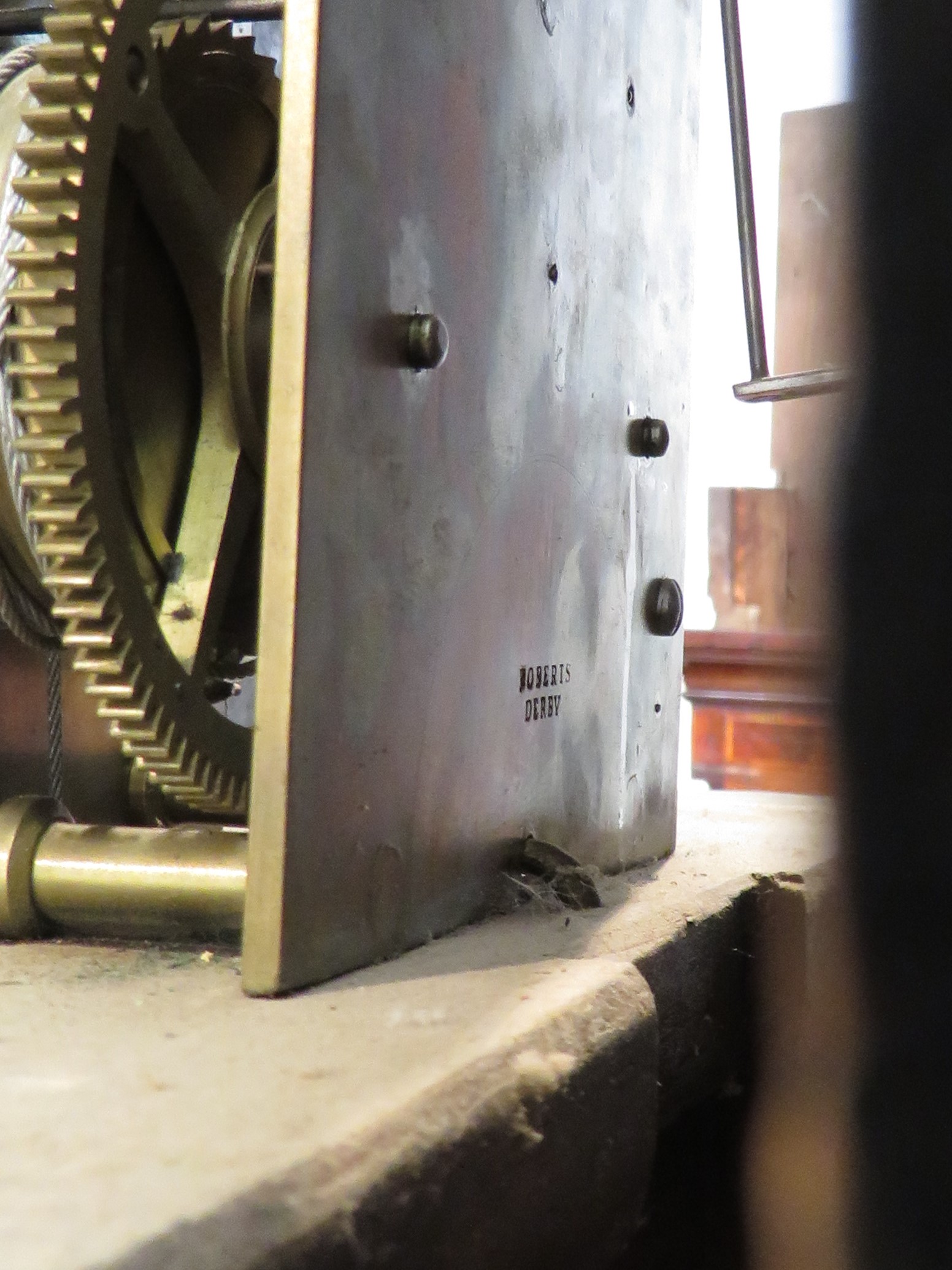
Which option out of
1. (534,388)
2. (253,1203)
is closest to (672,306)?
(534,388)

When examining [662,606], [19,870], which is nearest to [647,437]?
[662,606]

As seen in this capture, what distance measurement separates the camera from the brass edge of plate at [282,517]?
818 mm

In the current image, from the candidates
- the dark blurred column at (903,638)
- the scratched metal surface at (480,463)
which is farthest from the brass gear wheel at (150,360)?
the dark blurred column at (903,638)

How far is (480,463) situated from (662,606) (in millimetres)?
468

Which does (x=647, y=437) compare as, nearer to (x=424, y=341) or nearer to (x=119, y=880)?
(x=424, y=341)

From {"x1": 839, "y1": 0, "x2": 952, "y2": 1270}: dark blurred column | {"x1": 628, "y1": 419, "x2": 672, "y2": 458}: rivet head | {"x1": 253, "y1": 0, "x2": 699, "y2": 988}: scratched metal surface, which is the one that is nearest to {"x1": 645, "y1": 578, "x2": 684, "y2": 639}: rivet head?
{"x1": 253, "y1": 0, "x2": 699, "y2": 988}: scratched metal surface

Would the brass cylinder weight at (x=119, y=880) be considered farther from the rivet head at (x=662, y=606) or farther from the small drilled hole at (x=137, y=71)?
the rivet head at (x=662, y=606)

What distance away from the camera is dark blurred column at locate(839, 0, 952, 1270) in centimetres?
23

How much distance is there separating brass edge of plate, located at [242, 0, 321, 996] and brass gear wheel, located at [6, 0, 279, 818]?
16 cm

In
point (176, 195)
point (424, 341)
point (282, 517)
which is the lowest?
point (282, 517)

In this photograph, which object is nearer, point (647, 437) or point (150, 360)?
point (150, 360)

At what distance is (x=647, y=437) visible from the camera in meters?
1.42

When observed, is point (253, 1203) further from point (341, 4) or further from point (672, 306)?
point (672, 306)

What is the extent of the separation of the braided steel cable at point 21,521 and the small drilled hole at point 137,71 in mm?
100
